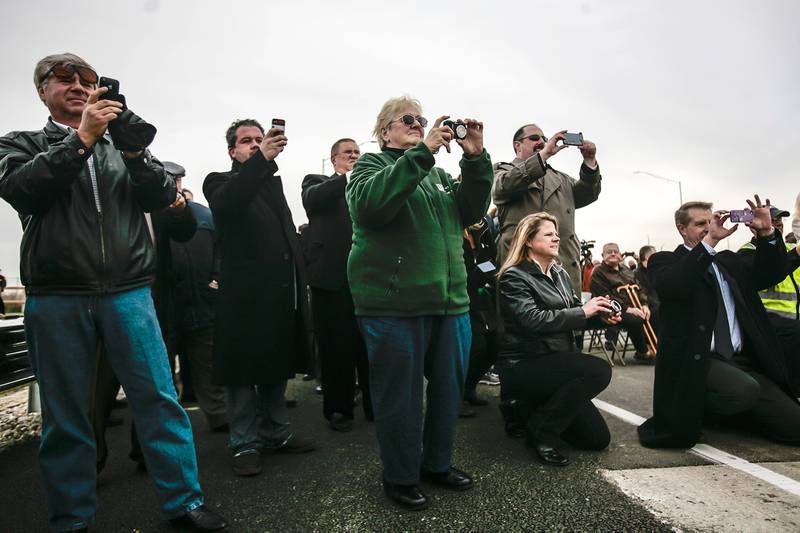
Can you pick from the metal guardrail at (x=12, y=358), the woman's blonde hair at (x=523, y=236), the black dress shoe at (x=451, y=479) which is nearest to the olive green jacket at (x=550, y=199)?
the woman's blonde hair at (x=523, y=236)

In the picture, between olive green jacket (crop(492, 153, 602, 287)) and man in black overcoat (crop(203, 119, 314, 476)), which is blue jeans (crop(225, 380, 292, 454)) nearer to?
man in black overcoat (crop(203, 119, 314, 476))

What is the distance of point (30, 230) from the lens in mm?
1964

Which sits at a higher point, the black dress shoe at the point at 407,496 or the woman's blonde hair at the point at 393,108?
the woman's blonde hair at the point at 393,108

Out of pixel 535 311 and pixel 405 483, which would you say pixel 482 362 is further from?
pixel 405 483

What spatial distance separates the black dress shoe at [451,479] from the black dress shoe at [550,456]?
54cm

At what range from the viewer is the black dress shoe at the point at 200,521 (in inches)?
78.8

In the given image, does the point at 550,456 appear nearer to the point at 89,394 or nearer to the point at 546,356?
the point at 546,356

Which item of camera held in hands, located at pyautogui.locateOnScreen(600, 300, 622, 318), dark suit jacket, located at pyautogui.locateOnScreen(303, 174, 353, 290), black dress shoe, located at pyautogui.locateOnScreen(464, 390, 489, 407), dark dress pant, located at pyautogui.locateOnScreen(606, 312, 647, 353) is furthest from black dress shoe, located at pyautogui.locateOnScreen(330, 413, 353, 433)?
dark dress pant, located at pyautogui.locateOnScreen(606, 312, 647, 353)

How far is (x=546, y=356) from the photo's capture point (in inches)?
122

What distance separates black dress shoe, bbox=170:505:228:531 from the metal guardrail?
1702 millimetres

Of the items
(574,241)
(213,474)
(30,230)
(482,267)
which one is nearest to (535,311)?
(482,267)

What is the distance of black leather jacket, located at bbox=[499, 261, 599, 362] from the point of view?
301cm

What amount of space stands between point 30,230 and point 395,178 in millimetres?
1487

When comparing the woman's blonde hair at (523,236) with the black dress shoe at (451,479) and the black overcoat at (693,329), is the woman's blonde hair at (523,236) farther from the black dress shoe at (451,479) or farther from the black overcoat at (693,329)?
the black dress shoe at (451,479)
